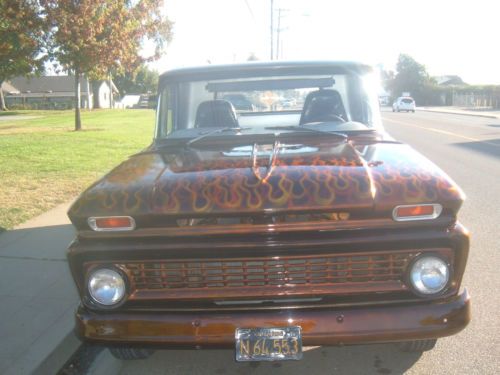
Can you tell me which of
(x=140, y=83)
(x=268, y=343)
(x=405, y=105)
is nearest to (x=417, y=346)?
(x=268, y=343)

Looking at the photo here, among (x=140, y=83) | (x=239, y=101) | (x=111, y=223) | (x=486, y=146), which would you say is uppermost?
(x=140, y=83)

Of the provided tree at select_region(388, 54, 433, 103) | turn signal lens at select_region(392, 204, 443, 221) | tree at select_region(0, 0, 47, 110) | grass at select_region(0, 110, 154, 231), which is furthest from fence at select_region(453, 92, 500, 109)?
turn signal lens at select_region(392, 204, 443, 221)

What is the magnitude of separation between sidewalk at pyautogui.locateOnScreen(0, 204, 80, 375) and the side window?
1.56 meters

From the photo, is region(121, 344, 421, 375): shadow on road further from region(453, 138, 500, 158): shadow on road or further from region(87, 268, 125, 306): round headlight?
region(453, 138, 500, 158): shadow on road

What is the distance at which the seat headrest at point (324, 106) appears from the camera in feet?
13.4

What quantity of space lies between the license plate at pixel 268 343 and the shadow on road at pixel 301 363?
2.74ft

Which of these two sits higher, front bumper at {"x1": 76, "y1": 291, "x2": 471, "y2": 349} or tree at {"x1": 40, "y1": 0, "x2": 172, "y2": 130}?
tree at {"x1": 40, "y1": 0, "x2": 172, "y2": 130}

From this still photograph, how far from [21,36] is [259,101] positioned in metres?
15.4

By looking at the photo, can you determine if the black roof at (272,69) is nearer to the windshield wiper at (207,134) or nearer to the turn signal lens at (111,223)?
the windshield wiper at (207,134)

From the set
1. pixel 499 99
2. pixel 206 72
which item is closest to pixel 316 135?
pixel 206 72

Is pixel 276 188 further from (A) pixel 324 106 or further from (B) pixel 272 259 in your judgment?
(A) pixel 324 106

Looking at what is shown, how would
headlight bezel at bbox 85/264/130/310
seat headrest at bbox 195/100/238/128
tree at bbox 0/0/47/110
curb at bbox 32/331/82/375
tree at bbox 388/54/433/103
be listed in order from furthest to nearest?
tree at bbox 388/54/433/103 → tree at bbox 0/0/47/110 → seat headrest at bbox 195/100/238/128 → curb at bbox 32/331/82/375 → headlight bezel at bbox 85/264/130/310

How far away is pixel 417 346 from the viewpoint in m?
3.13

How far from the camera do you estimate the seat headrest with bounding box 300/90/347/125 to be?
4085 mm
